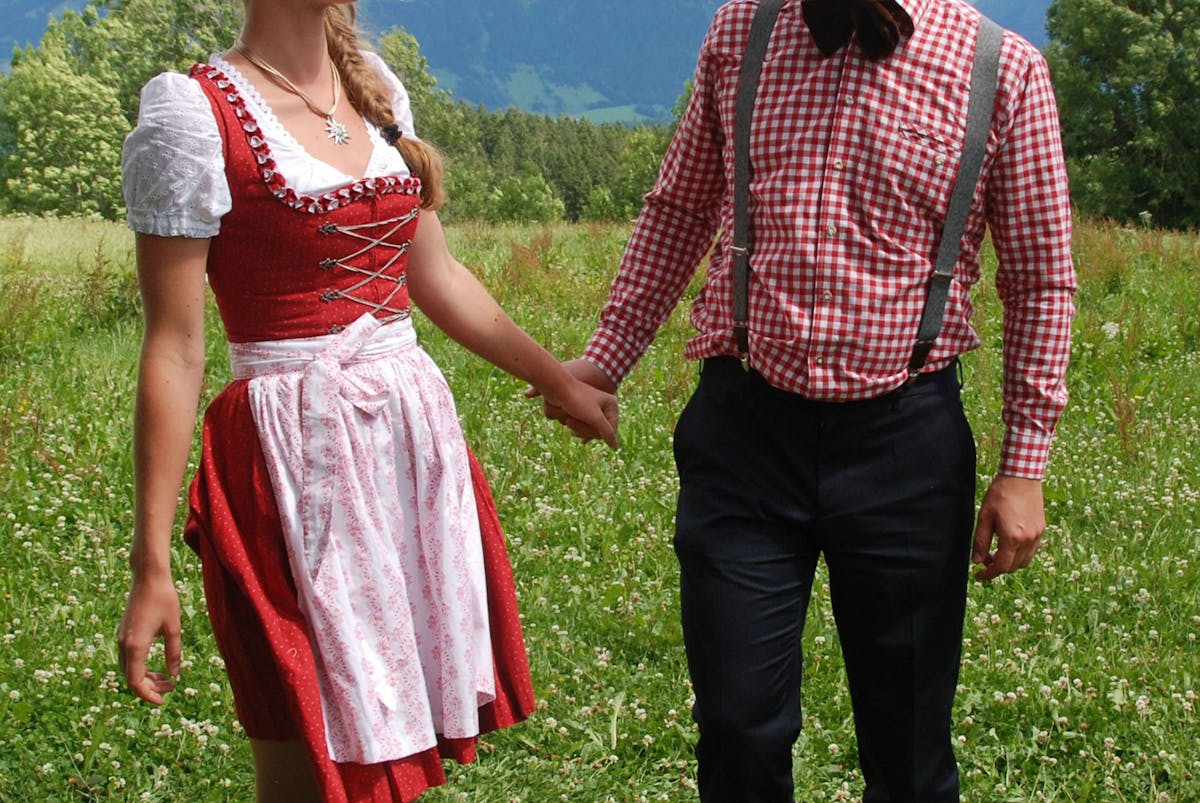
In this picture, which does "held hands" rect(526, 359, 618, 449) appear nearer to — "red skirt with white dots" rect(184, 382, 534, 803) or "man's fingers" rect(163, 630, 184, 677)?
"red skirt with white dots" rect(184, 382, 534, 803)

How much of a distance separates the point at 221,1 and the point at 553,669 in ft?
157

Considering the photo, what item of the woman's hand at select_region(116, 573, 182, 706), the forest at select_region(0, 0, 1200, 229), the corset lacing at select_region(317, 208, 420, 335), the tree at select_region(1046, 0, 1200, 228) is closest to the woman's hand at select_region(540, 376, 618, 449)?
the corset lacing at select_region(317, 208, 420, 335)

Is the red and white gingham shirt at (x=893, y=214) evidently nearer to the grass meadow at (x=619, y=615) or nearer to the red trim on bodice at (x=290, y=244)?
the red trim on bodice at (x=290, y=244)

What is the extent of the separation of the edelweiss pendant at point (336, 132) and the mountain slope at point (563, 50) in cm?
15483

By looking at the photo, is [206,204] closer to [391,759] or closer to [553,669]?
[391,759]

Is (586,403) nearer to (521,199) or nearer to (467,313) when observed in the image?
(467,313)

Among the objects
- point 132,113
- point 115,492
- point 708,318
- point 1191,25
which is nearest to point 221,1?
point 132,113

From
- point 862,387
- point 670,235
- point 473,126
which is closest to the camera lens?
point 862,387

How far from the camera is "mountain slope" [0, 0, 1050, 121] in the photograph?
166 meters

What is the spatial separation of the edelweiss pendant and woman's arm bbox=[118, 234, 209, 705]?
37 centimetres

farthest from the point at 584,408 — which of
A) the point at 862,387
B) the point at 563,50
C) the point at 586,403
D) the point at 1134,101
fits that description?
the point at 563,50

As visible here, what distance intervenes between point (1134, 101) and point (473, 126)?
189ft

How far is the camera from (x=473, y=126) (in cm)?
9850

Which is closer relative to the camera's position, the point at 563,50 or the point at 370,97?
the point at 370,97
